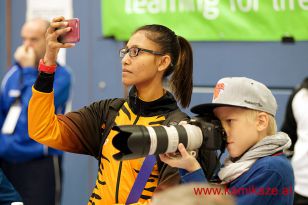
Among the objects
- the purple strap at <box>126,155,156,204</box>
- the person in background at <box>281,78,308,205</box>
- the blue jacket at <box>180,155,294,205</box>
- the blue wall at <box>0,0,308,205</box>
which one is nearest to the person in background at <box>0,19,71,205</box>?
the blue wall at <box>0,0,308,205</box>

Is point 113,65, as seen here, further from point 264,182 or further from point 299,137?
point 264,182

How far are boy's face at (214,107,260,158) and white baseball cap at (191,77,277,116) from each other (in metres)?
0.03

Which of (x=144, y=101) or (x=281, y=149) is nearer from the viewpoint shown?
(x=281, y=149)

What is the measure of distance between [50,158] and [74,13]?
102 cm

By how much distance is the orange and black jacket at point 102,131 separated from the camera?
180 centimetres

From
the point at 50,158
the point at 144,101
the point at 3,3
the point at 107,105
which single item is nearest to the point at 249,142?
the point at 144,101

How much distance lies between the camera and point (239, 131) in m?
1.70

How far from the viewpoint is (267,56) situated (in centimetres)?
328

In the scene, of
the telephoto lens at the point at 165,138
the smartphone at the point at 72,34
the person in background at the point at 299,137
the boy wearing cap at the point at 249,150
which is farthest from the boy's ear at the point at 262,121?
the person in background at the point at 299,137

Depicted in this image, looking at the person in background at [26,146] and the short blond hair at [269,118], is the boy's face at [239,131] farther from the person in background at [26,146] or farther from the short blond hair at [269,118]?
the person in background at [26,146]

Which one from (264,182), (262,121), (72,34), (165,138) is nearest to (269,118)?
(262,121)

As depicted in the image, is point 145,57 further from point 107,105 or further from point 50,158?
point 50,158

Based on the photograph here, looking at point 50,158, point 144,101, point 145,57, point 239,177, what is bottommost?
point 50,158

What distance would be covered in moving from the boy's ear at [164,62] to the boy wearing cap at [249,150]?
0.83 feet
